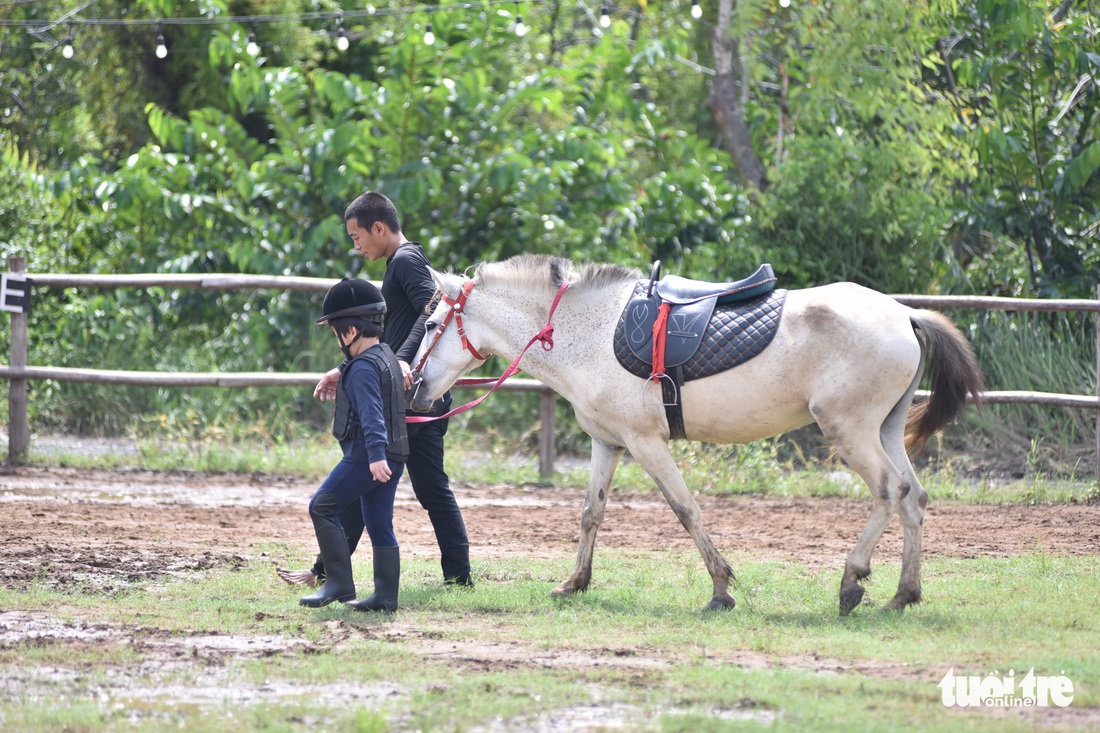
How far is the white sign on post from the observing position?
9.55m

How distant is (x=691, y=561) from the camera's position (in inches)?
253

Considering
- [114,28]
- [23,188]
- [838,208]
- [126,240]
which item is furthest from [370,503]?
[114,28]

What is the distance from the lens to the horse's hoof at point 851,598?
5027mm

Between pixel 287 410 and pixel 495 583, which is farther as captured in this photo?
pixel 287 410

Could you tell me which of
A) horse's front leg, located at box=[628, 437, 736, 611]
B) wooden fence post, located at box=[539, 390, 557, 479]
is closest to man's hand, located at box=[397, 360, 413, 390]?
horse's front leg, located at box=[628, 437, 736, 611]

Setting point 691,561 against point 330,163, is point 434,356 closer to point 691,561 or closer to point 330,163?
point 691,561

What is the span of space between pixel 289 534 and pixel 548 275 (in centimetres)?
263

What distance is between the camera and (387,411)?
5.02 meters

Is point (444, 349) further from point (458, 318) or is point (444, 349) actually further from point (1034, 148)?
point (1034, 148)

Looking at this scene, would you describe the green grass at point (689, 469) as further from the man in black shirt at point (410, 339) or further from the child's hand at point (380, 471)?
the child's hand at point (380, 471)

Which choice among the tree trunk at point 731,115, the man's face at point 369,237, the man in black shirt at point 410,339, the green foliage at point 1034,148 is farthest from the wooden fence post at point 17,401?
the green foliage at point 1034,148

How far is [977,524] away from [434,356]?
4.04m

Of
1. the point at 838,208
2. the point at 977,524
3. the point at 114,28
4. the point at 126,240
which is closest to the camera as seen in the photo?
the point at 977,524

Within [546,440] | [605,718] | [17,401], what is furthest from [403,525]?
[605,718]
